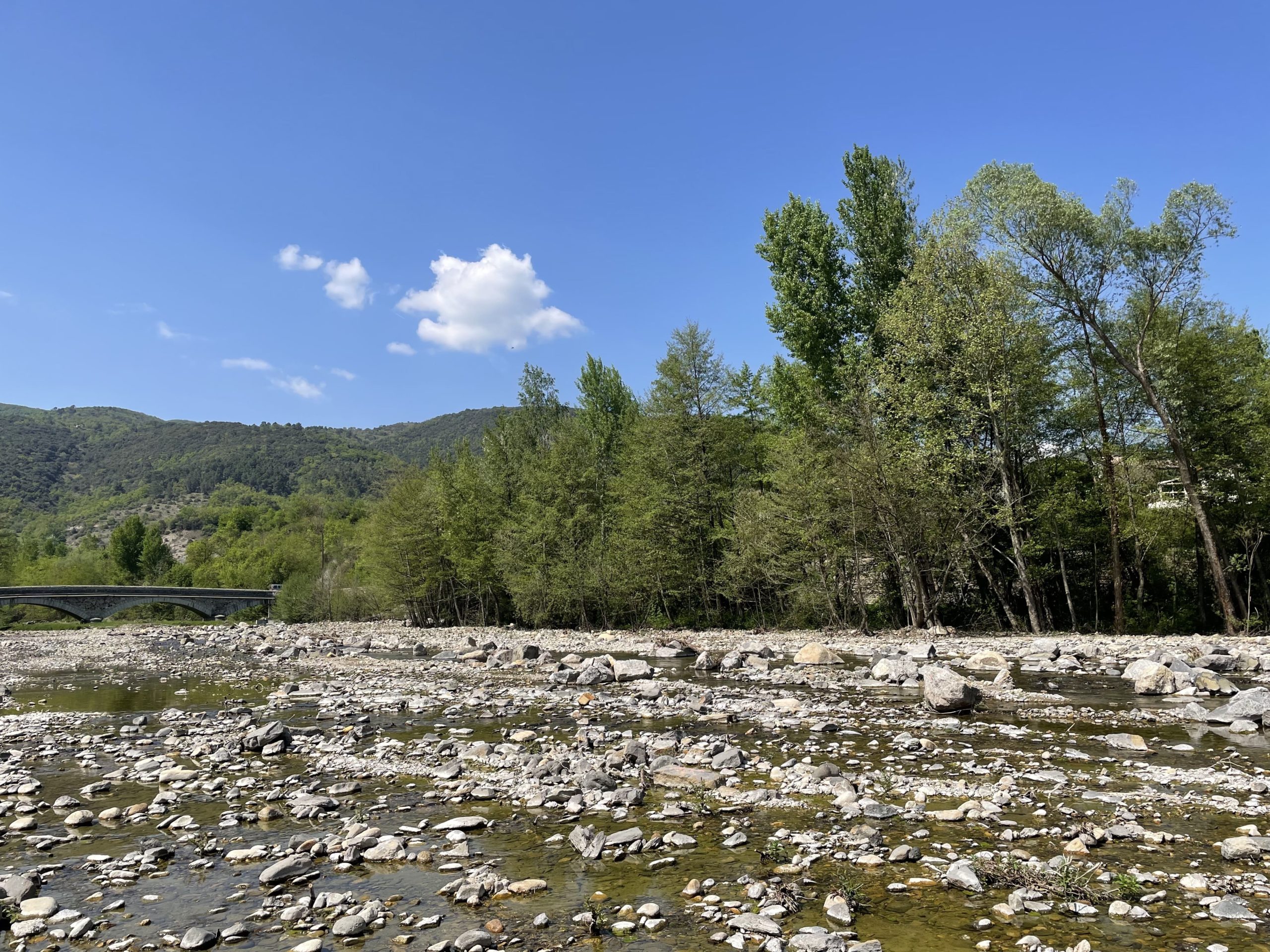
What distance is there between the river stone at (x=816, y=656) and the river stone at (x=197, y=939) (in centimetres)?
1782

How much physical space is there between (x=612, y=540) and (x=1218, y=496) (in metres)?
27.2

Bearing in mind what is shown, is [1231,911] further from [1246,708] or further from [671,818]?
[1246,708]

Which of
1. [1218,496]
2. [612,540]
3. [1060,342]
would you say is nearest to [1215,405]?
[1218,496]

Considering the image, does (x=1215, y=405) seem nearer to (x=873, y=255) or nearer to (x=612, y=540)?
(x=873, y=255)

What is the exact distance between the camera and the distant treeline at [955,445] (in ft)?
Result: 84.8

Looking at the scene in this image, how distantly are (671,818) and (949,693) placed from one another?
24.2ft

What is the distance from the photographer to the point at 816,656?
68.6 ft

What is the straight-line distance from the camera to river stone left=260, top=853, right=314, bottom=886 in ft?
21.0

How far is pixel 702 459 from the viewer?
1452 inches

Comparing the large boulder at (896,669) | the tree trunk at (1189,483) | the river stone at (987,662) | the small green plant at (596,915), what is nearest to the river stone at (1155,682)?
the river stone at (987,662)

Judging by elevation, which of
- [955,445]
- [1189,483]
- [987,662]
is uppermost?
[955,445]

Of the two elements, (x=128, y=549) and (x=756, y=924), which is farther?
(x=128, y=549)

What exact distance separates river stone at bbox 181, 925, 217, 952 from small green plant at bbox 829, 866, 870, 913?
4.92 meters

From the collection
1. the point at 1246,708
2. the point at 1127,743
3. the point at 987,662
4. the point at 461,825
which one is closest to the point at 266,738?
the point at 461,825
